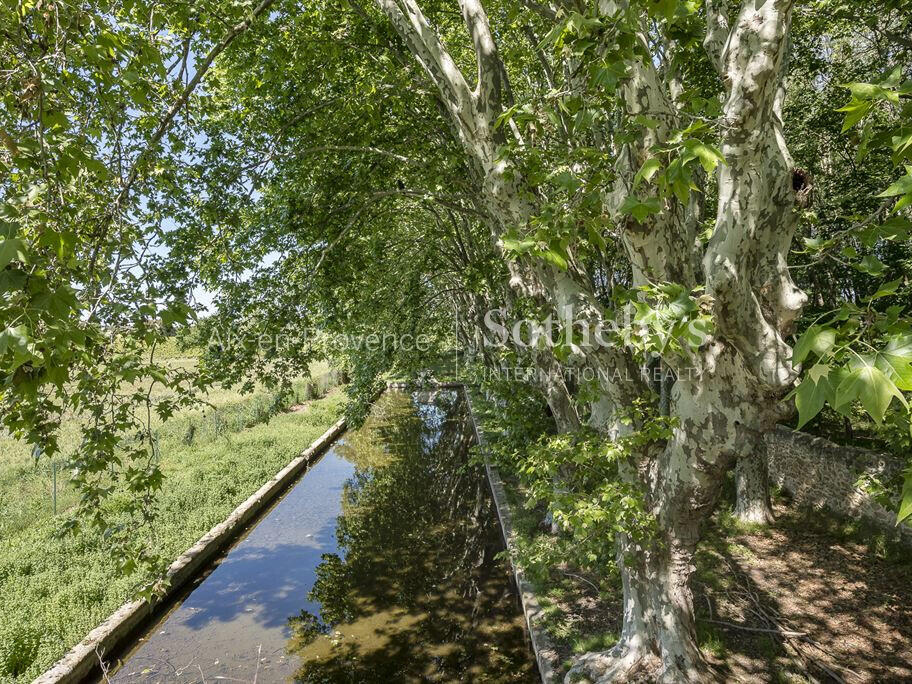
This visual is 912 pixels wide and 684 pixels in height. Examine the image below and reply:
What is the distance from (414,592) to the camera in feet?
27.5

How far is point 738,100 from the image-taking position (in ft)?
8.03

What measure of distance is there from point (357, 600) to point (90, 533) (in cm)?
527

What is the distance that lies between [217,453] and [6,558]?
6300 mm

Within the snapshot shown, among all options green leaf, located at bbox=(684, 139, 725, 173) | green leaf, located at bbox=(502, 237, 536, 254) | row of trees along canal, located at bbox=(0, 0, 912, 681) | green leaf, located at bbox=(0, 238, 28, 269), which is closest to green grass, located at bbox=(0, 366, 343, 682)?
row of trees along canal, located at bbox=(0, 0, 912, 681)

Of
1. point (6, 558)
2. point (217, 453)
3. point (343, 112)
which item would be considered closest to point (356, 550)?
point (6, 558)

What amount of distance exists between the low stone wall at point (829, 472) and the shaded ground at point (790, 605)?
248mm

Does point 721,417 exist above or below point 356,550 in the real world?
above

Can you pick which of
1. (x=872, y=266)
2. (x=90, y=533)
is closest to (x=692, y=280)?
(x=872, y=266)

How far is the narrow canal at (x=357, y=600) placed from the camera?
22.0ft

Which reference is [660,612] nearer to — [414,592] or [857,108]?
[857,108]

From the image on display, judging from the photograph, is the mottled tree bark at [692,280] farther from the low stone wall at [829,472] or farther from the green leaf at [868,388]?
the low stone wall at [829,472]

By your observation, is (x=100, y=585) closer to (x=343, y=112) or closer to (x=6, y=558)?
(x=6, y=558)

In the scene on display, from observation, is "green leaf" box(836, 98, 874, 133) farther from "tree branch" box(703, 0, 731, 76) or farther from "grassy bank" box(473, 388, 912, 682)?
"grassy bank" box(473, 388, 912, 682)

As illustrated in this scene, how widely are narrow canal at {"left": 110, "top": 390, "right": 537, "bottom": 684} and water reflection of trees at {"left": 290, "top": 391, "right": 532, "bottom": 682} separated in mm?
22
